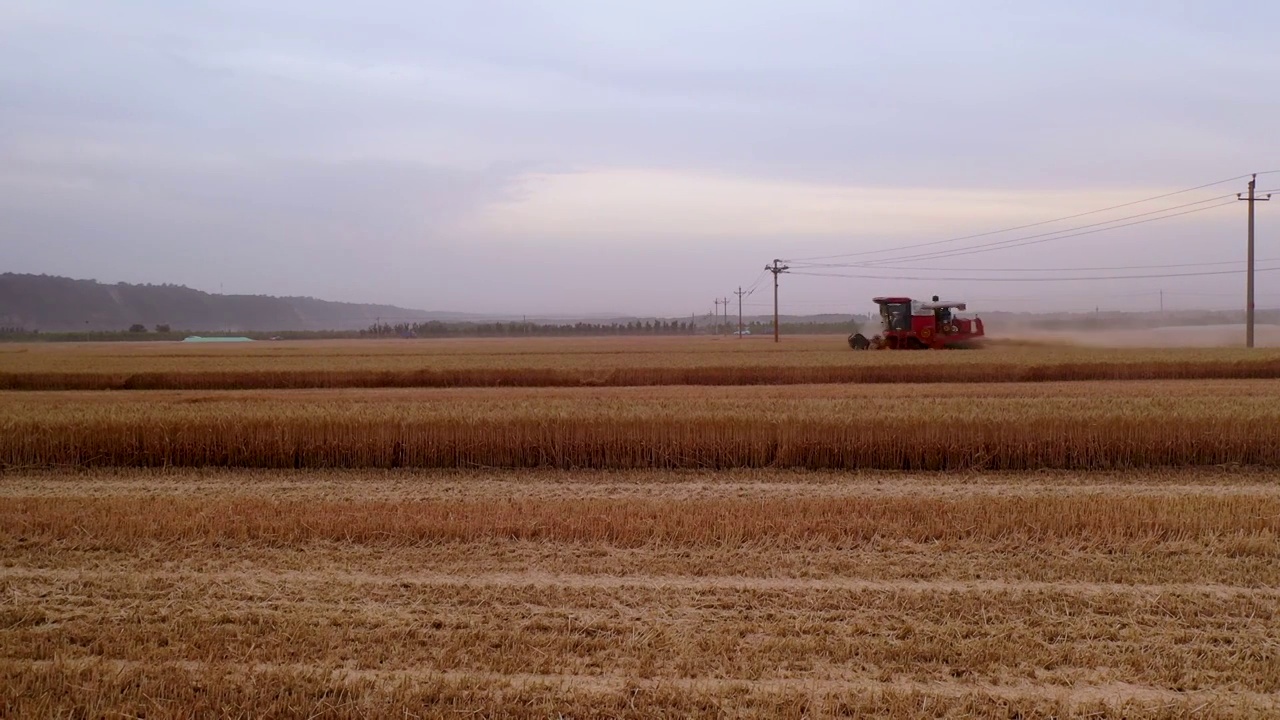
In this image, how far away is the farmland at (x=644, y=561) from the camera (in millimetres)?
4691

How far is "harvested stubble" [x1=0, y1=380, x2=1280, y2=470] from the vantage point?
12.7 meters

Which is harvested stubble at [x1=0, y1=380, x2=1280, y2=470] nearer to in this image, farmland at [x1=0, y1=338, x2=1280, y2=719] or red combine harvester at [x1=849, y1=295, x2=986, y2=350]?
farmland at [x1=0, y1=338, x2=1280, y2=719]

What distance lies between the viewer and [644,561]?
23.3 feet

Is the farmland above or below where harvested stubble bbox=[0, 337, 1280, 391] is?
below

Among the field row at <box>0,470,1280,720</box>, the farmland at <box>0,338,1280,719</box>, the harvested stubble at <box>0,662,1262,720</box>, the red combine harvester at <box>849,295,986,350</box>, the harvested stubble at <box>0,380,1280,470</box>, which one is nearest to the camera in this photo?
the harvested stubble at <box>0,662,1262,720</box>

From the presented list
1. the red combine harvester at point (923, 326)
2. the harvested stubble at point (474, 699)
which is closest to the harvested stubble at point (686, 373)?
the red combine harvester at point (923, 326)

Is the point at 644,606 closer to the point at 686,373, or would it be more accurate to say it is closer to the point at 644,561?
the point at 644,561

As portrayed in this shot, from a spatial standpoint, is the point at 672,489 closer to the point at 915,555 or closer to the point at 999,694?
the point at 915,555

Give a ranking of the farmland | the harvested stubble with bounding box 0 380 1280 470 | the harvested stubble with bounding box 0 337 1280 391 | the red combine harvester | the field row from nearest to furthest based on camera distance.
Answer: the field row → the farmland → the harvested stubble with bounding box 0 380 1280 470 → the harvested stubble with bounding box 0 337 1280 391 → the red combine harvester

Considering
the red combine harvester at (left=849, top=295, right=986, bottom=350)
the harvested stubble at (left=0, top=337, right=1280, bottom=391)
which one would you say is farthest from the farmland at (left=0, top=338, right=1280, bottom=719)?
the red combine harvester at (left=849, top=295, right=986, bottom=350)

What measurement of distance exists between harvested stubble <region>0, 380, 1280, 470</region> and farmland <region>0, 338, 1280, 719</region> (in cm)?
5

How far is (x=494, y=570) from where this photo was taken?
696cm

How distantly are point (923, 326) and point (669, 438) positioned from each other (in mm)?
28522

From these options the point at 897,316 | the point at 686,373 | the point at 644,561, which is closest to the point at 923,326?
the point at 897,316
